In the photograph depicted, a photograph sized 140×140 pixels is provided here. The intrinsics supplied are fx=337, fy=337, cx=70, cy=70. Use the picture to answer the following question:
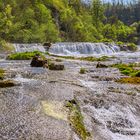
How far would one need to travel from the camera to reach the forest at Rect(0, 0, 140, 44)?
75688mm

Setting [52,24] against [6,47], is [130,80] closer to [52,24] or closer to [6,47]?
[6,47]

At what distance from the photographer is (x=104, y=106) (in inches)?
562

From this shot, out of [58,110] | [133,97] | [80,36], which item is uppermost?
[58,110]

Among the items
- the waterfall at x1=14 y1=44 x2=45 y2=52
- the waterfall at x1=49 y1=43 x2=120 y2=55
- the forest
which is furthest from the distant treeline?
the waterfall at x1=14 y1=44 x2=45 y2=52

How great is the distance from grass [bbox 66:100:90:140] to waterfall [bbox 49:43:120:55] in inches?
1908

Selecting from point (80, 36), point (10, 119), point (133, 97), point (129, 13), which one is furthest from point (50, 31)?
point (129, 13)

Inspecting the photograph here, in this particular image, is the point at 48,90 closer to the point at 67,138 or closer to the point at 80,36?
the point at 67,138

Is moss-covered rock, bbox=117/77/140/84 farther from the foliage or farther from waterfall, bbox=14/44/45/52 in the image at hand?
the foliage

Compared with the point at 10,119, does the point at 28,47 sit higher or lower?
lower

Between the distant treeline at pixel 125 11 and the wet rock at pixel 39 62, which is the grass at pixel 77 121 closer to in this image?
the wet rock at pixel 39 62

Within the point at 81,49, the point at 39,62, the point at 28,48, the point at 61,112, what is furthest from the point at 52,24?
the point at 61,112

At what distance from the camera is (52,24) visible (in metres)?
87.4

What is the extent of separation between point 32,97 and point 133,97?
5.37m

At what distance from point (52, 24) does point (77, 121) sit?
77.7m
